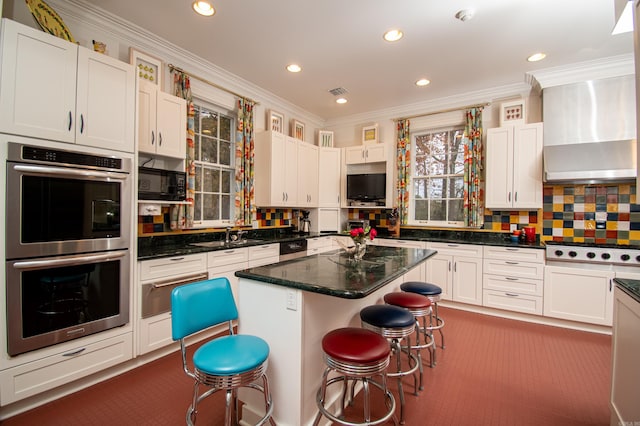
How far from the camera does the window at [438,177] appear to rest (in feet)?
14.5

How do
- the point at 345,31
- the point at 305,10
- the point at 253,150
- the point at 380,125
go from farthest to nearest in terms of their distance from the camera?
the point at 380,125
the point at 253,150
the point at 345,31
the point at 305,10

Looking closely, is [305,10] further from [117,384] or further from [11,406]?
[11,406]

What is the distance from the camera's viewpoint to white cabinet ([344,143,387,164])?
186 inches

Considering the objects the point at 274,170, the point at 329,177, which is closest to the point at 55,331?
the point at 274,170

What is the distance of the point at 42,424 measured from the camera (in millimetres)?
1733

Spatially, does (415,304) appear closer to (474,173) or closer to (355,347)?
(355,347)

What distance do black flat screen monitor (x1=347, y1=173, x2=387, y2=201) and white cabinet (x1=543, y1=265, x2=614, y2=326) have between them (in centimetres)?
243

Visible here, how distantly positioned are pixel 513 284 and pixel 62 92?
4.80m

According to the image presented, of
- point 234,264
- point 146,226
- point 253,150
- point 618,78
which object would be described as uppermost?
point 618,78

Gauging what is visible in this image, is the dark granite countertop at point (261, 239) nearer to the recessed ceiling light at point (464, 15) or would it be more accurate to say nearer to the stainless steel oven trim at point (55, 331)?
the stainless steel oven trim at point (55, 331)

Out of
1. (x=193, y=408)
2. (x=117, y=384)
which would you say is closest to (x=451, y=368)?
→ (x=193, y=408)

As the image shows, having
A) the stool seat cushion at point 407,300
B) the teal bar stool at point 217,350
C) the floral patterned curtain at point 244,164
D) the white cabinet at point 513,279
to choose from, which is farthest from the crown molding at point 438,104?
the teal bar stool at point 217,350

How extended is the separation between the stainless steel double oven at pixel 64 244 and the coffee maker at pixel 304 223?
115 inches

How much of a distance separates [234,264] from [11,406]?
1814 mm
